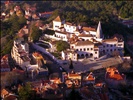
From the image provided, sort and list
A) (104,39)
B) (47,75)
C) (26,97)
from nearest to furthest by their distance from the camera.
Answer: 1. (26,97)
2. (47,75)
3. (104,39)

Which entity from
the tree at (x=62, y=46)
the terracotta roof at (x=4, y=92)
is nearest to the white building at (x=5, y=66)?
the terracotta roof at (x=4, y=92)

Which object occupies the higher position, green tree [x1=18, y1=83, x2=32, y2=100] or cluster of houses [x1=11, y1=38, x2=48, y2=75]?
cluster of houses [x1=11, y1=38, x2=48, y2=75]

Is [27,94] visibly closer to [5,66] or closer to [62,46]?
[5,66]

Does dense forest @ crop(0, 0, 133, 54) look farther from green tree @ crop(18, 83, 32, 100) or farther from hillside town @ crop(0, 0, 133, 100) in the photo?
green tree @ crop(18, 83, 32, 100)

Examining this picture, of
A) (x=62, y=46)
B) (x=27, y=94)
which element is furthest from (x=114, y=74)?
(x=27, y=94)

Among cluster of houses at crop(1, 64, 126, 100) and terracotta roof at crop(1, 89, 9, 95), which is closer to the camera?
cluster of houses at crop(1, 64, 126, 100)

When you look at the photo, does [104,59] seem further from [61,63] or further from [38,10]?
[38,10]

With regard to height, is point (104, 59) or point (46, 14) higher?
point (46, 14)

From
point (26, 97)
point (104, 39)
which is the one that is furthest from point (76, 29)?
point (26, 97)

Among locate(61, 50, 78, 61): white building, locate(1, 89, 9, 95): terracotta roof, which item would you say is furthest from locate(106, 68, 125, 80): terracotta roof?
locate(1, 89, 9, 95): terracotta roof
